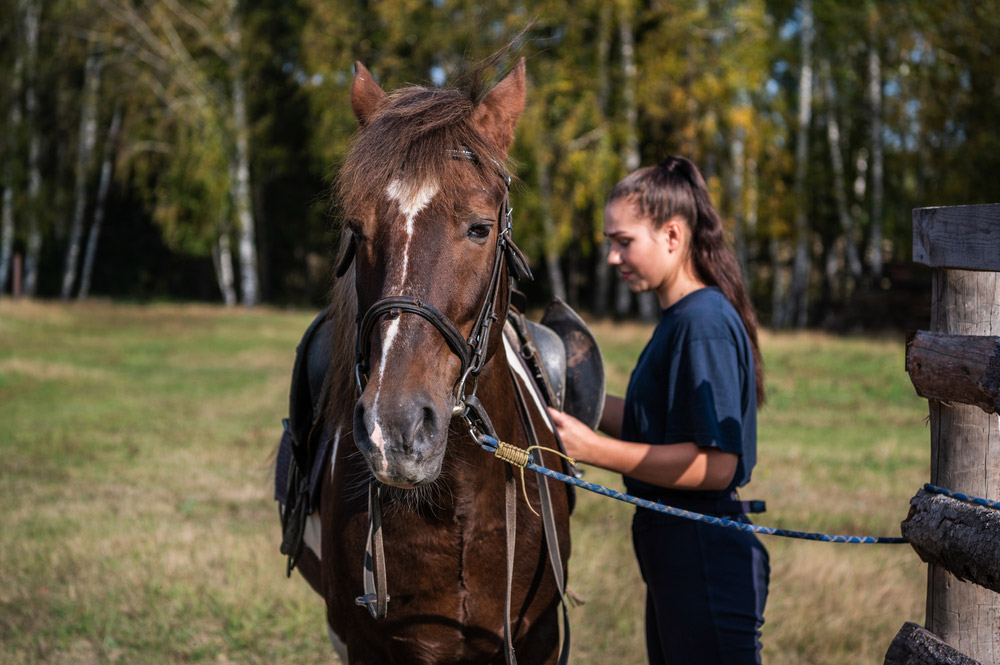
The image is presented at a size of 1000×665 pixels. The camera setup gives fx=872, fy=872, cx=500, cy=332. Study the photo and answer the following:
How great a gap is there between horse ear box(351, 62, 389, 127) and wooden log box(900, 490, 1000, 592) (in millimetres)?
1906

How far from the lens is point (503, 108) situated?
2.54 meters

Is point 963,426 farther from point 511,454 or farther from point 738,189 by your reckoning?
point 738,189

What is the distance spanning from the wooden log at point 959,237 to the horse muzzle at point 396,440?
1.38 meters

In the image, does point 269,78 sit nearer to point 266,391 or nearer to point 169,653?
point 266,391

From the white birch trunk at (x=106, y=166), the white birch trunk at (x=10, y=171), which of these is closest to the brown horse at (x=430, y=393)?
the white birch trunk at (x=10, y=171)

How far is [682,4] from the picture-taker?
2177 cm

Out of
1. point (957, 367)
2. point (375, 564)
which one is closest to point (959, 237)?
point (957, 367)

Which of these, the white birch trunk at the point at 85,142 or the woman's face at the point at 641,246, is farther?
the white birch trunk at the point at 85,142

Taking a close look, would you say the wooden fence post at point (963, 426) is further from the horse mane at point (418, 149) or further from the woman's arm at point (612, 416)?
the woman's arm at point (612, 416)

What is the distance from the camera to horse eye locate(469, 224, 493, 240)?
2205mm

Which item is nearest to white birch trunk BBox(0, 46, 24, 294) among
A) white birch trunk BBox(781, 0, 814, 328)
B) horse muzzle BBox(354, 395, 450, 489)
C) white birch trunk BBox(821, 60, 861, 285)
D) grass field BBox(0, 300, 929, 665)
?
grass field BBox(0, 300, 929, 665)

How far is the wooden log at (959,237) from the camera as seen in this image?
6.91ft

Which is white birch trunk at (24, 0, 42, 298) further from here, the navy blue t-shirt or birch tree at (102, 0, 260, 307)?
the navy blue t-shirt

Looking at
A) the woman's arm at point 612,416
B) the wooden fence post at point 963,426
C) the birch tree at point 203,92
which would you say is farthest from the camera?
the birch tree at point 203,92
